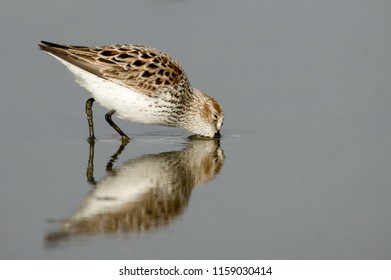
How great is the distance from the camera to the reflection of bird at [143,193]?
7.93m

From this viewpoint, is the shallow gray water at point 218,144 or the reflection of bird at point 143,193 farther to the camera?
the reflection of bird at point 143,193

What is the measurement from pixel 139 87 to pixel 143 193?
280 cm

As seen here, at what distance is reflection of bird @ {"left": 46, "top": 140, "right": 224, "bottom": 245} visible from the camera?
793cm

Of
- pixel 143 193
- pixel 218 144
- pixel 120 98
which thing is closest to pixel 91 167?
pixel 143 193

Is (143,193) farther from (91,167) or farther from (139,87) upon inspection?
(139,87)

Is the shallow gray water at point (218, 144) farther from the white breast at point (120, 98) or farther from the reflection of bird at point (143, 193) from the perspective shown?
the white breast at point (120, 98)

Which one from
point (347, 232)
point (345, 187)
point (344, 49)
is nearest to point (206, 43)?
point (344, 49)

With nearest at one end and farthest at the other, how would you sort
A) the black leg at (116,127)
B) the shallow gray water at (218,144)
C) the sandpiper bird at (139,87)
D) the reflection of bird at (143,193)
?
the shallow gray water at (218,144) → the reflection of bird at (143,193) → the sandpiper bird at (139,87) → the black leg at (116,127)

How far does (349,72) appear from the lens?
13.5 meters

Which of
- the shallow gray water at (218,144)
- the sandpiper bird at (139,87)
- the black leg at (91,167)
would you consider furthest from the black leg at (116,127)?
the black leg at (91,167)

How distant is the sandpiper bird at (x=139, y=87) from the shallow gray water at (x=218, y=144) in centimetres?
33

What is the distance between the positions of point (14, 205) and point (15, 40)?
20.0 ft

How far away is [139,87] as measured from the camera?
37.4 ft

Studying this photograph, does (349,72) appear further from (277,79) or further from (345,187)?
(345,187)
